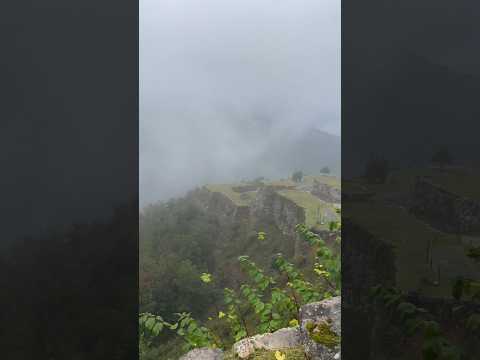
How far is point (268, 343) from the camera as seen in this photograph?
2.50m

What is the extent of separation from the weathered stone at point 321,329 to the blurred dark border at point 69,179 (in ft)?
3.94

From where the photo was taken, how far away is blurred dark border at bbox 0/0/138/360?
153cm

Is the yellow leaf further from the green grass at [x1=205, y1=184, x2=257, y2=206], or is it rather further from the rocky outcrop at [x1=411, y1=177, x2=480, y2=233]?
the green grass at [x1=205, y1=184, x2=257, y2=206]

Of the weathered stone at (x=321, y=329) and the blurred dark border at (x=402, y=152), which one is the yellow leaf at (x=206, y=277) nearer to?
the weathered stone at (x=321, y=329)

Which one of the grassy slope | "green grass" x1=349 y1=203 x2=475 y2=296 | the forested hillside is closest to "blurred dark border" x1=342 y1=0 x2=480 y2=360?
"green grass" x1=349 y1=203 x2=475 y2=296

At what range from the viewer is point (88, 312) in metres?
1.61

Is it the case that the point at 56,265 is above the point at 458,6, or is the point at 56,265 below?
below

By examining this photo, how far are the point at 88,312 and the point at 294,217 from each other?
1750cm

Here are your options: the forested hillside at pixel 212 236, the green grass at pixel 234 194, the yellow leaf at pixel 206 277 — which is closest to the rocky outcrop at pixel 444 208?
the yellow leaf at pixel 206 277

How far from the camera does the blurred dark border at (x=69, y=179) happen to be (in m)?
1.53

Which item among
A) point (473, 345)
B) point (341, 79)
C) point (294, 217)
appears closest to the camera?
point (473, 345)

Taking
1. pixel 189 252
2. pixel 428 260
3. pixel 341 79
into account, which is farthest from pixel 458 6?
pixel 189 252

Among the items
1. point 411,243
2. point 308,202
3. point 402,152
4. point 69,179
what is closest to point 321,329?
point 411,243

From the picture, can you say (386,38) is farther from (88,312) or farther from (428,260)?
(88,312)
